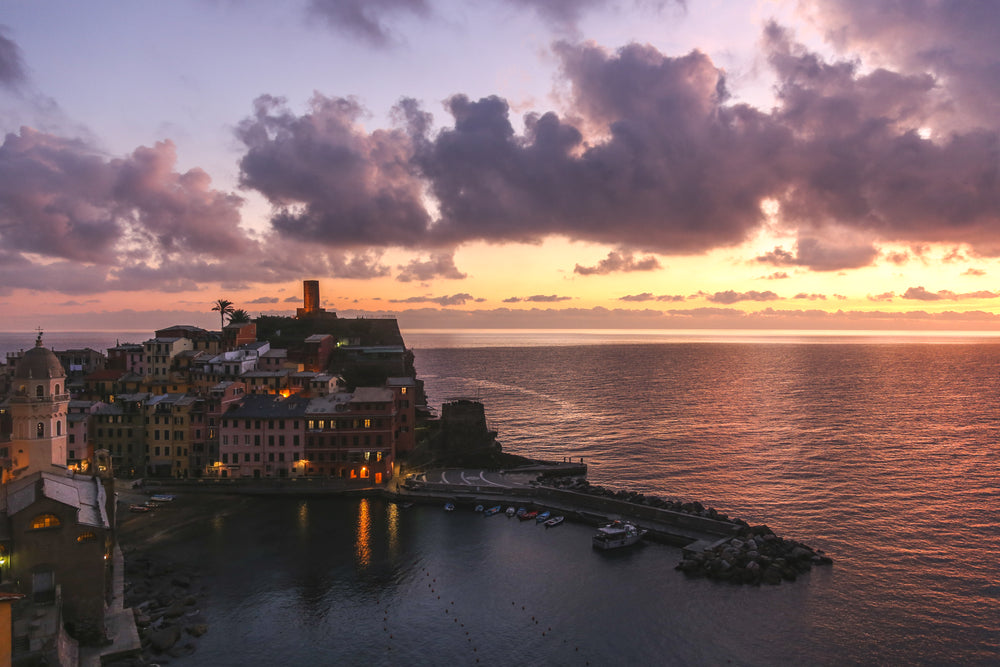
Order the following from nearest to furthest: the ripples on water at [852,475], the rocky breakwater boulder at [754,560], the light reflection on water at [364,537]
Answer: the ripples on water at [852,475] < the rocky breakwater boulder at [754,560] < the light reflection on water at [364,537]

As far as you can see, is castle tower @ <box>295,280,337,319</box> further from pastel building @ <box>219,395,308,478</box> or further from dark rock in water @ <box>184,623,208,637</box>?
dark rock in water @ <box>184,623,208,637</box>

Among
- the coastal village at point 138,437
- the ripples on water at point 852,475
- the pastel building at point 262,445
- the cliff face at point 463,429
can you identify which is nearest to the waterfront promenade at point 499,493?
the coastal village at point 138,437

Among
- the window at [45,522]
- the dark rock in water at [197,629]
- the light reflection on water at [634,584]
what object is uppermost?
the window at [45,522]

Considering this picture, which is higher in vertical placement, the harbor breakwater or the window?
the window

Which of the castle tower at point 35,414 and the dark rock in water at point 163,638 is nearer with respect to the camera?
the dark rock in water at point 163,638

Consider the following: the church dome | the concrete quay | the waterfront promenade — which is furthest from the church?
the concrete quay

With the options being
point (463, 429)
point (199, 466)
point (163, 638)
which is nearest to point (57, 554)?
point (163, 638)

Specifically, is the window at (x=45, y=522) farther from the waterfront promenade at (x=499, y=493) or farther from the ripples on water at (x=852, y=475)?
the ripples on water at (x=852, y=475)
